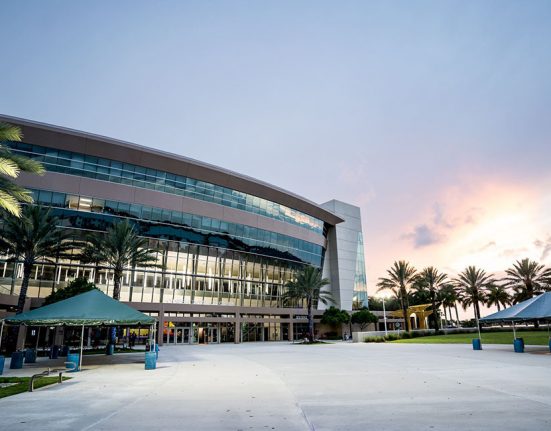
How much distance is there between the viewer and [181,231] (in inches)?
1988

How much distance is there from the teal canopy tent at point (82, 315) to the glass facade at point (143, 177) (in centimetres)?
2541

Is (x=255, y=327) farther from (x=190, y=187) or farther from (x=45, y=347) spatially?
(x=45, y=347)

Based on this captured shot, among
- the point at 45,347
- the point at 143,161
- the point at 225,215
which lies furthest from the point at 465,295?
the point at 45,347

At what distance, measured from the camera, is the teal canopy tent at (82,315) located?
70.4 ft

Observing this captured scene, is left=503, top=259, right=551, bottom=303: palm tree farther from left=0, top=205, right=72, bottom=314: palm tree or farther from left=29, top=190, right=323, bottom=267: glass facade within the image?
left=0, top=205, right=72, bottom=314: palm tree

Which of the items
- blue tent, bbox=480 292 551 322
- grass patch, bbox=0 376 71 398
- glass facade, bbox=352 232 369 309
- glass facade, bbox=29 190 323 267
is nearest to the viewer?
Answer: grass patch, bbox=0 376 71 398

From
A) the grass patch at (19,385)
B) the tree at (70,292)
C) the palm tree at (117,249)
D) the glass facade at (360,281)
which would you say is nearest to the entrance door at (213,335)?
the palm tree at (117,249)

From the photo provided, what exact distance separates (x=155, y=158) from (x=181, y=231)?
995 centimetres

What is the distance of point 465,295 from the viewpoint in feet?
243

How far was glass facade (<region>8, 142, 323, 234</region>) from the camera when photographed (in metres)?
43.3

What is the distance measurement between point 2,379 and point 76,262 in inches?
1189

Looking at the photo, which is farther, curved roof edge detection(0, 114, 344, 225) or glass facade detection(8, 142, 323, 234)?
glass facade detection(8, 142, 323, 234)

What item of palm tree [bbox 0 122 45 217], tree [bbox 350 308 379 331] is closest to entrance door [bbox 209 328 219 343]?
tree [bbox 350 308 379 331]

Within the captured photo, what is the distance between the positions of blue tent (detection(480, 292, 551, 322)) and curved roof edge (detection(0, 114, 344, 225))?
37.3m
